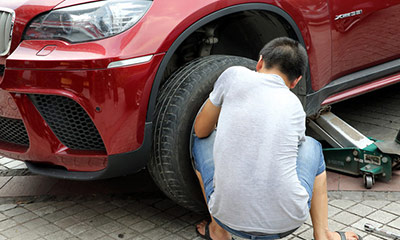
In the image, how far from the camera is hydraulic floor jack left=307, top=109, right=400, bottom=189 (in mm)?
3422

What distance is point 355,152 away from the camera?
11.6 feet

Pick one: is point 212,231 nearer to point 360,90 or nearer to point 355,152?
point 355,152

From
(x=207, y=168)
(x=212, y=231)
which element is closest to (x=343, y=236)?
(x=212, y=231)

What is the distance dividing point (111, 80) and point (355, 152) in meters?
1.74

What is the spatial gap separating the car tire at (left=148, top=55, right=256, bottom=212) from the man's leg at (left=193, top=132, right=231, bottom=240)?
0.35 ft

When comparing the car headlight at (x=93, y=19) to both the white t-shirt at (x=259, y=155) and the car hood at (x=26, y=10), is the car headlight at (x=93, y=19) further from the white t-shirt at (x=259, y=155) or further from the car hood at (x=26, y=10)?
the white t-shirt at (x=259, y=155)

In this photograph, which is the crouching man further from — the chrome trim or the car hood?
the car hood

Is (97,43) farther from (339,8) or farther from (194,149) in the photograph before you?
(339,8)

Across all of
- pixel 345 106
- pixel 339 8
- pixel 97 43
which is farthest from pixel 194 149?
pixel 345 106

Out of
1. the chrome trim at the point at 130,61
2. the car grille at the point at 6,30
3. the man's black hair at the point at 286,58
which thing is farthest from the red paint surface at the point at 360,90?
the car grille at the point at 6,30

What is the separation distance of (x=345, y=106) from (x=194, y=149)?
8.72 feet

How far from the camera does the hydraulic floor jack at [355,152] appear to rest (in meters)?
3.42

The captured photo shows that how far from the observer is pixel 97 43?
2.61 m

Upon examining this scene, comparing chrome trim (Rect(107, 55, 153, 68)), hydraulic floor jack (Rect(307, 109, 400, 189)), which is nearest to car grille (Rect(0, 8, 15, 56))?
chrome trim (Rect(107, 55, 153, 68))
